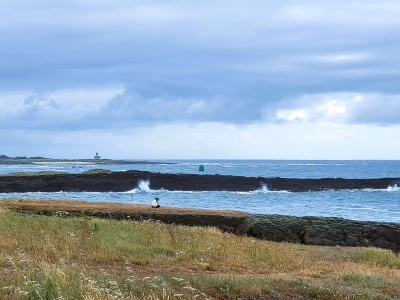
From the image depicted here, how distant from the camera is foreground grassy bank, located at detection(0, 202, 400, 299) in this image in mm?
8516

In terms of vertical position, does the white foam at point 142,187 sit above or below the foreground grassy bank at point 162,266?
below

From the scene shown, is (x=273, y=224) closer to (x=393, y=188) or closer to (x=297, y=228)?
(x=297, y=228)

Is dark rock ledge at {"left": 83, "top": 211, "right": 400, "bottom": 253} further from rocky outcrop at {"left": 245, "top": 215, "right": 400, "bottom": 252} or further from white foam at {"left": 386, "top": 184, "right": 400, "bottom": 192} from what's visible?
white foam at {"left": 386, "top": 184, "right": 400, "bottom": 192}

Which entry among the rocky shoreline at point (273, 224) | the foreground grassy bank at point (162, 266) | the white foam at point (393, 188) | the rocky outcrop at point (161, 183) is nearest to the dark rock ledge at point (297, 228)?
the rocky shoreline at point (273, 224)

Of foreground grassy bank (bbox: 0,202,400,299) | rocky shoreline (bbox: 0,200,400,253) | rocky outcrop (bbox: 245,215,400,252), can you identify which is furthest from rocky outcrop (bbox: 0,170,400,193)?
foreground grassy bank (bbox: 0,202,400,299)

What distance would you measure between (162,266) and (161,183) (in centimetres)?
6010

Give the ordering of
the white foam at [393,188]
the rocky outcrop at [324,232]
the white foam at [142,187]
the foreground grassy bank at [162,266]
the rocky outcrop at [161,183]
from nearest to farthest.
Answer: the foreground grassy bank at [162,266] < the rocky outcrop at [324,232] < the rocky outcrop at [161,183] < the white foam at [142,187] < the white foam at [393,188]

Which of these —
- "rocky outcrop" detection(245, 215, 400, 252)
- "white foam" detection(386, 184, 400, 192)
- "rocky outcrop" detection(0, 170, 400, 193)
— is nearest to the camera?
"rocky outcrop" detection(245, 215, 400, 252)

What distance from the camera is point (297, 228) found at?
23.0m

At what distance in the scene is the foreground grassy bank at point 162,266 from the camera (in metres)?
8.52

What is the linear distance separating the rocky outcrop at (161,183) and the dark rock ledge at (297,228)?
42.9m

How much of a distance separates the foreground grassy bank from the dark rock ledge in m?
3.34

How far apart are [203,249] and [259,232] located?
8.76 m

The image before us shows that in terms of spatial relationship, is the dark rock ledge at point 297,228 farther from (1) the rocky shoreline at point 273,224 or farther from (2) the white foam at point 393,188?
(2) the white foam at point 393,188
